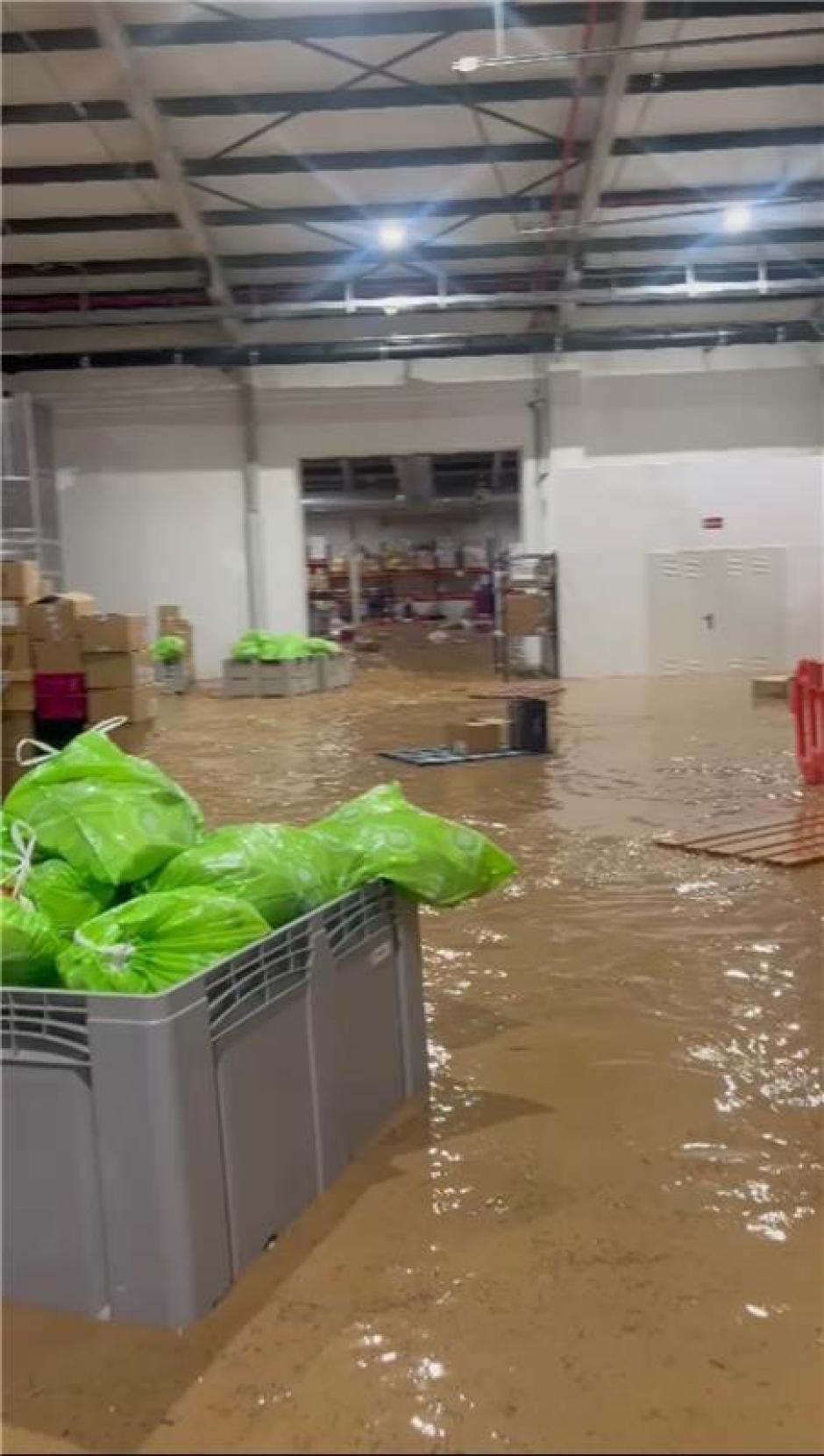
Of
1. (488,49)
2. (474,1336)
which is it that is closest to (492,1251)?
(474,1336)

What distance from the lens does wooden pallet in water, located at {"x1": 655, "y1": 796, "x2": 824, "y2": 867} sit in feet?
14.7

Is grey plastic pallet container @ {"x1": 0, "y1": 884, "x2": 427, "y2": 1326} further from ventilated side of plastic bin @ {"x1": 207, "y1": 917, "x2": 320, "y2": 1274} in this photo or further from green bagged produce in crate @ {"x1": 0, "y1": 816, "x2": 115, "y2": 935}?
green bagged produce in crate @ {"x1": 0, "y1": 816, "x2": 115, "y2": 935}

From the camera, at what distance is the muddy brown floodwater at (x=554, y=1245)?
152 centimetres

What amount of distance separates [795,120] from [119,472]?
8486mm

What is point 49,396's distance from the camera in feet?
43.4

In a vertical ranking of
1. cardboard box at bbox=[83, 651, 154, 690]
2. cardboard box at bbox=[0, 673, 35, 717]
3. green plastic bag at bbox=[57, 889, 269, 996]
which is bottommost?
green plastic bag at bbox=[57, 889, 269, 996]

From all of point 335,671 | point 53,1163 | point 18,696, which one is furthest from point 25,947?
point 335,671

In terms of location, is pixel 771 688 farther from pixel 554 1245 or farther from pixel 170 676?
pixel 554 1245

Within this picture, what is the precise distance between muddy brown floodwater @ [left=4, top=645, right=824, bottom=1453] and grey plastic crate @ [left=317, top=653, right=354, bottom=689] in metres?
8.45

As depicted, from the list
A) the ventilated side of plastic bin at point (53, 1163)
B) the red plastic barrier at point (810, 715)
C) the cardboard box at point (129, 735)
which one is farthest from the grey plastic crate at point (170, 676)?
the ventilated side of plastic bin at point (53, 1163)

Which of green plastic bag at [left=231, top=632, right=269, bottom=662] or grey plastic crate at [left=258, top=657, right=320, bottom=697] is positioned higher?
green plastic bag at [left=231, top=632, right=269, bottom=662]

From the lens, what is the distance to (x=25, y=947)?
1.83m

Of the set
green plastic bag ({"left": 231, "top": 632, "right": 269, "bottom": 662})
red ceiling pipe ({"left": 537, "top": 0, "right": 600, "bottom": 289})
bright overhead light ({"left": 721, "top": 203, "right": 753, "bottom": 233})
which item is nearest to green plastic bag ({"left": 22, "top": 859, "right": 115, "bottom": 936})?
red ceiling pipe ({"left": 537, "top": 0, "right": 600, "bottom": 289})

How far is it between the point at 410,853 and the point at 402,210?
8464 millimetres
